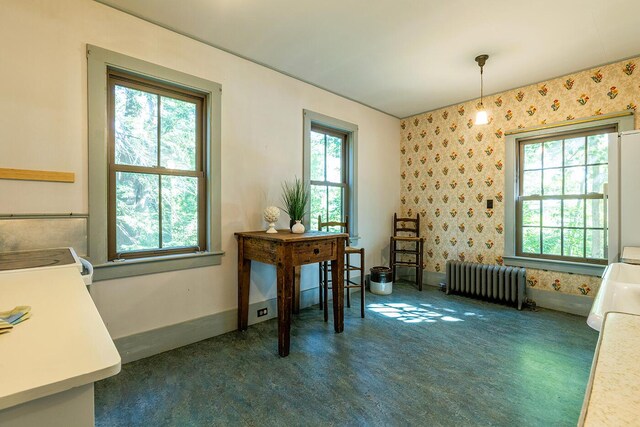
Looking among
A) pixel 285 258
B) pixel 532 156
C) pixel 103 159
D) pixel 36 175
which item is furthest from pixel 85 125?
pixel 532 156

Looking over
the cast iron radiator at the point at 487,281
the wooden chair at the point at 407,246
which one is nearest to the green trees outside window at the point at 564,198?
the cast iron radiator at the point at 487,281

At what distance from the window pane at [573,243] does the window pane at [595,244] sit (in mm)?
58

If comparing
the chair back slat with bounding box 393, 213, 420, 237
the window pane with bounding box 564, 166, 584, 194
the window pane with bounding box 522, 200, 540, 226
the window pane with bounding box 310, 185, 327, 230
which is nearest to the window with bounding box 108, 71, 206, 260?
the window pane with bounding box 310, 185, 327, 230

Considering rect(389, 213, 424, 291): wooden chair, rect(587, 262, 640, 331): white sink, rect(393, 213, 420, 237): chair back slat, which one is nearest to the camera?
rect(587, 262, 640, 331): white sink

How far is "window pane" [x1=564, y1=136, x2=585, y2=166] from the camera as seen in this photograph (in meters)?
3.25

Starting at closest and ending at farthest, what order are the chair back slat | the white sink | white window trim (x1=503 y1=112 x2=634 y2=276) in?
the white sink < white window trim (x1=503 y1=112 x2=634 y2=276) < the chair back slat

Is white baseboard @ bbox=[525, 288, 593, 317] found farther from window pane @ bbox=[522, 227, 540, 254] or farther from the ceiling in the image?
the ceiling

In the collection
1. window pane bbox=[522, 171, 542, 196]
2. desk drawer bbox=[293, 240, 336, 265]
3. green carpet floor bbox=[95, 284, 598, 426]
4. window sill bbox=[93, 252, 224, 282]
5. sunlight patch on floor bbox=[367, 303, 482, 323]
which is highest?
window pane bbox=[522, 171, 542, 196]

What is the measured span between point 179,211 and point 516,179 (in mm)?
3761

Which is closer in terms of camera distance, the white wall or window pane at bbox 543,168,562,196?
the white wall

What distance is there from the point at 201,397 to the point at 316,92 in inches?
124

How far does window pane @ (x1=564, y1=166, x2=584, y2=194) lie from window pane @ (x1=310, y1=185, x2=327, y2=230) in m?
2.72

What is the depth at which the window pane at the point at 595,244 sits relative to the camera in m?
3.12

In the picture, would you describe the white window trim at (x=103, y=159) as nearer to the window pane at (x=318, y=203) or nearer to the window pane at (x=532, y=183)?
the window pane at (x=318, y=203)
